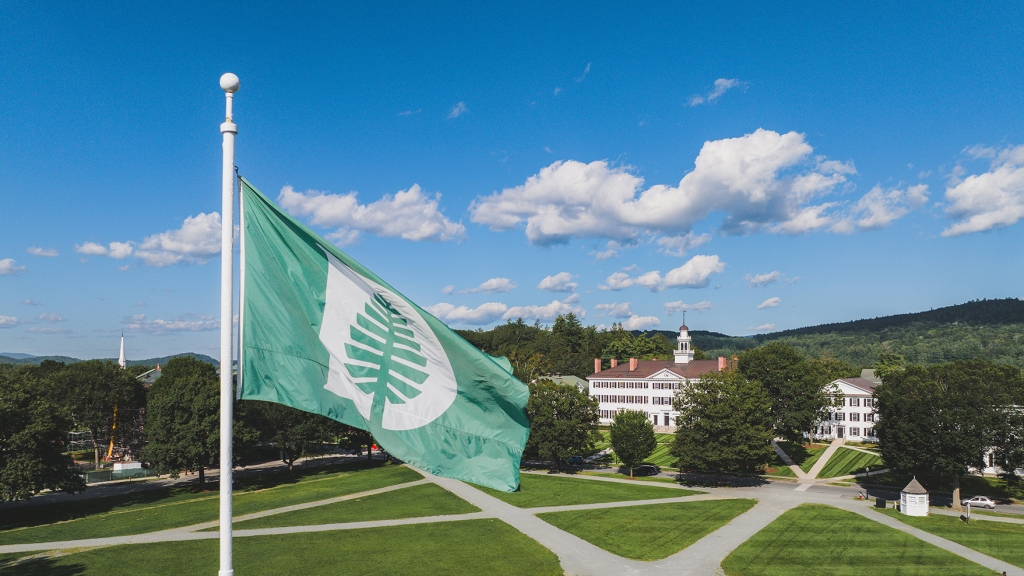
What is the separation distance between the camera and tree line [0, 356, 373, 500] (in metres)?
38.8

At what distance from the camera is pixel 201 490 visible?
49.3m

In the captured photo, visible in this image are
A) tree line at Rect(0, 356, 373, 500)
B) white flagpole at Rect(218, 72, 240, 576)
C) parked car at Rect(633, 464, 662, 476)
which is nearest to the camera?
white flagpole at Rect(218, 72, 240, 576)

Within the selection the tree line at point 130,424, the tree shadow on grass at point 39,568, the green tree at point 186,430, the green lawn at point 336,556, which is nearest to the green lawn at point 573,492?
the green lawn at point 336,556

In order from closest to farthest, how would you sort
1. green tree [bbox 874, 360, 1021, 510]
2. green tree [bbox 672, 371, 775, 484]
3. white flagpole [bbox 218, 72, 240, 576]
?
white flagpole [bbox 218, 72, 240, 576] → green tree [bbox 874, 360, 1021, 510] → green tree [bbox 672, 371, 775, 484]

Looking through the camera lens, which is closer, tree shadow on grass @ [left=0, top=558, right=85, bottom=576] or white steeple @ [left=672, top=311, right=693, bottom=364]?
tree shadow on grass @ [left=0, top=558, right=85, bottom=576]

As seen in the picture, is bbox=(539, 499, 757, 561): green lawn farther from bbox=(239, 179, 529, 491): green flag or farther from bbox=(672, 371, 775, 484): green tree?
bbox=(239, 179, 529, 491): green flag

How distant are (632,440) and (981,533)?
25759 mm

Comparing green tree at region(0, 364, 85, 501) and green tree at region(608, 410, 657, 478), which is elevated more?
green tree at region(0, 364, 85, 501)

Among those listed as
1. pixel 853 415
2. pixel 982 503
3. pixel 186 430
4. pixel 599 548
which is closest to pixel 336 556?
pixel 599 548

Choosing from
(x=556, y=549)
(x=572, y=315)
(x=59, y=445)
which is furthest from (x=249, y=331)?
(x=572, y=315)

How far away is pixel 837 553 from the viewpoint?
1196 inches

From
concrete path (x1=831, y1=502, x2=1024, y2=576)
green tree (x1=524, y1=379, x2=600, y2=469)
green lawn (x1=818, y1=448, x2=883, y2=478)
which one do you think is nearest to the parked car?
green tree (x1=524, y1=379, x2=600, y2=469)

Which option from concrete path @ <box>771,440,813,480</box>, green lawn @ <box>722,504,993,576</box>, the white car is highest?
green lawn @ <box>722,504,993,576</box>

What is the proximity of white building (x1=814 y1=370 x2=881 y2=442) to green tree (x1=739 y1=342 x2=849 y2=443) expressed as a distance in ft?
42.4
